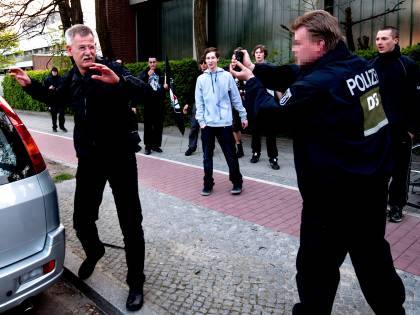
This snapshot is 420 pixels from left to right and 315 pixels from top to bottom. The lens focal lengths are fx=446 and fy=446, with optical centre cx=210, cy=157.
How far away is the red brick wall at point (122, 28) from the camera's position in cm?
1833

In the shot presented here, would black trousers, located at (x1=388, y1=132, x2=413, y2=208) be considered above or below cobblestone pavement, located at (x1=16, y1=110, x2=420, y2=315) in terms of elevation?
above

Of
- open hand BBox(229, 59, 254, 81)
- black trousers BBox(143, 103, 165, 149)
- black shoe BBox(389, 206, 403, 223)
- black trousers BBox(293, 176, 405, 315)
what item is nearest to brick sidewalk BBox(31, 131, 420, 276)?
black shoe BBox(389, 206, 403, 223)

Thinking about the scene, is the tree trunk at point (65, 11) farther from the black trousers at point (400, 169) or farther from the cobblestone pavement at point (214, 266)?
the black trousers at point (400, 169)

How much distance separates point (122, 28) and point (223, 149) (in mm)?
14187

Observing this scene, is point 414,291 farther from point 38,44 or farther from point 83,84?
point 38,44

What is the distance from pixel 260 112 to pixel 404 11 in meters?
9.79

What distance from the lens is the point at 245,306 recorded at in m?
3.21

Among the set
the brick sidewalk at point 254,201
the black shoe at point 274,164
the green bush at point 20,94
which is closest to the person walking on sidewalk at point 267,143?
the black shoe at point 274,164

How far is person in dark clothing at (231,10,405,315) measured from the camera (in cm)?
226

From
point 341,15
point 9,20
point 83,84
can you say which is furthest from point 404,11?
point 9,20

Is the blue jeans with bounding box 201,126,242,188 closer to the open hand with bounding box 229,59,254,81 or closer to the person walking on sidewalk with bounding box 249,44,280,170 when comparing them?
the person walking on sidewalk with bounding box 249,44,280,170

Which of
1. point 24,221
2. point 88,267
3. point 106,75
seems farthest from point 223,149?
point 24,221

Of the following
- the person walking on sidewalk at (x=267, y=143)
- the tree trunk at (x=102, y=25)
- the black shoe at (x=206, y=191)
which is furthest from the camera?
the tree trunk at (x=102, y=25)

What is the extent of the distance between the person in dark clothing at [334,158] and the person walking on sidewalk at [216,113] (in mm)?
3417
